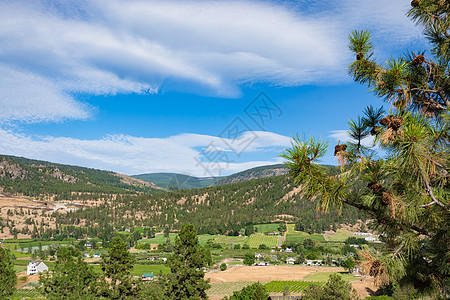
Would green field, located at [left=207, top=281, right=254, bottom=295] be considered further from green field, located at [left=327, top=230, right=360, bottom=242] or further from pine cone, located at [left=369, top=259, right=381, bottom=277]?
green field, located at [left=327, top=230, right=360, bottom=242]

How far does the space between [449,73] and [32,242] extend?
562ft

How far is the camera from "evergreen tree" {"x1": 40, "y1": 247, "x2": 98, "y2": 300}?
899 inches

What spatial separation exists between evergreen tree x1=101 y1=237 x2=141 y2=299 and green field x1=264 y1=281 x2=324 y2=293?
4385cm

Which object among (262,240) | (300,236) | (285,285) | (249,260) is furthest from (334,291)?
(300,236)

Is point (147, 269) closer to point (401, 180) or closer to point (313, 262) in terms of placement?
point (313, 262)

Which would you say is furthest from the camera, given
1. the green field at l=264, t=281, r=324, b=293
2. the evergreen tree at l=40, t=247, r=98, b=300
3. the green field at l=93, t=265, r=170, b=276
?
the green field at l=93, t=265, r=170, b=276

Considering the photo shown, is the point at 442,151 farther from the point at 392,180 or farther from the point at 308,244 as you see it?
the point at 308,244

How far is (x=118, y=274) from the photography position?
24.7 meters

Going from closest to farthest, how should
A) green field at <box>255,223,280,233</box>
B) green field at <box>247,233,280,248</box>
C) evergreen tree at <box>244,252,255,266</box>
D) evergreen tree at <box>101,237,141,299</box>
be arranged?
1. evergreen tree at <box>101,237,141,299</box>
2. evergreen tree at <box>244,252,255,266</box>
3. green field at <box>247,233,280,248</box>
4. green field at <box>255,223,280,233</box>

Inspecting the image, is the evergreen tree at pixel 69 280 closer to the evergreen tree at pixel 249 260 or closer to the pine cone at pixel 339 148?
the pine cone at pixel 339 148

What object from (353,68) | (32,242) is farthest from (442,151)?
(32,242)

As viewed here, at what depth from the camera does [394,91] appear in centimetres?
599

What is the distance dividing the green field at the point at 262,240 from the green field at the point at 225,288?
63261 mm

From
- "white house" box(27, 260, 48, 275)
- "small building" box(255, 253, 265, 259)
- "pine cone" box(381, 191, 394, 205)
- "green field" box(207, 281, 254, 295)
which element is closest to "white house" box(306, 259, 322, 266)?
"small building" box(255, 253, 265, 259)
